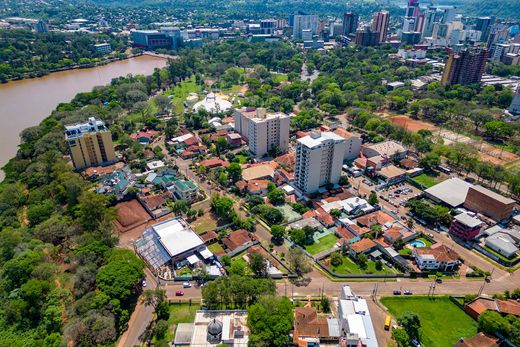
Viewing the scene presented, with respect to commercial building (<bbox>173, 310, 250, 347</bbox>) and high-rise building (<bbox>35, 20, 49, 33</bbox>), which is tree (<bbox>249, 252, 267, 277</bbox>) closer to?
commercial building (<bbox>173, 310, 250, 347</bbox>)

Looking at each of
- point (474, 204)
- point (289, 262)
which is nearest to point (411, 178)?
point (474, 204)

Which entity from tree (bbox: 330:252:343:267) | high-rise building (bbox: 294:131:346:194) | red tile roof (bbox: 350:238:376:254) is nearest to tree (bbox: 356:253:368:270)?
red tile roof (bbox: 350:238:376:254)

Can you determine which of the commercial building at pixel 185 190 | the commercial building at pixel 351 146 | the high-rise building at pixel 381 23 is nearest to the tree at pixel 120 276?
the commercial building at pixel 185 190

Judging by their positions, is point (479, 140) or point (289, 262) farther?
point (479, 140)

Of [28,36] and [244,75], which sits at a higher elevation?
[28,36]

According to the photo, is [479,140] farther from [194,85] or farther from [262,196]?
[194,85]

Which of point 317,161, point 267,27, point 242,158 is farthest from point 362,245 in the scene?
point 267,27
